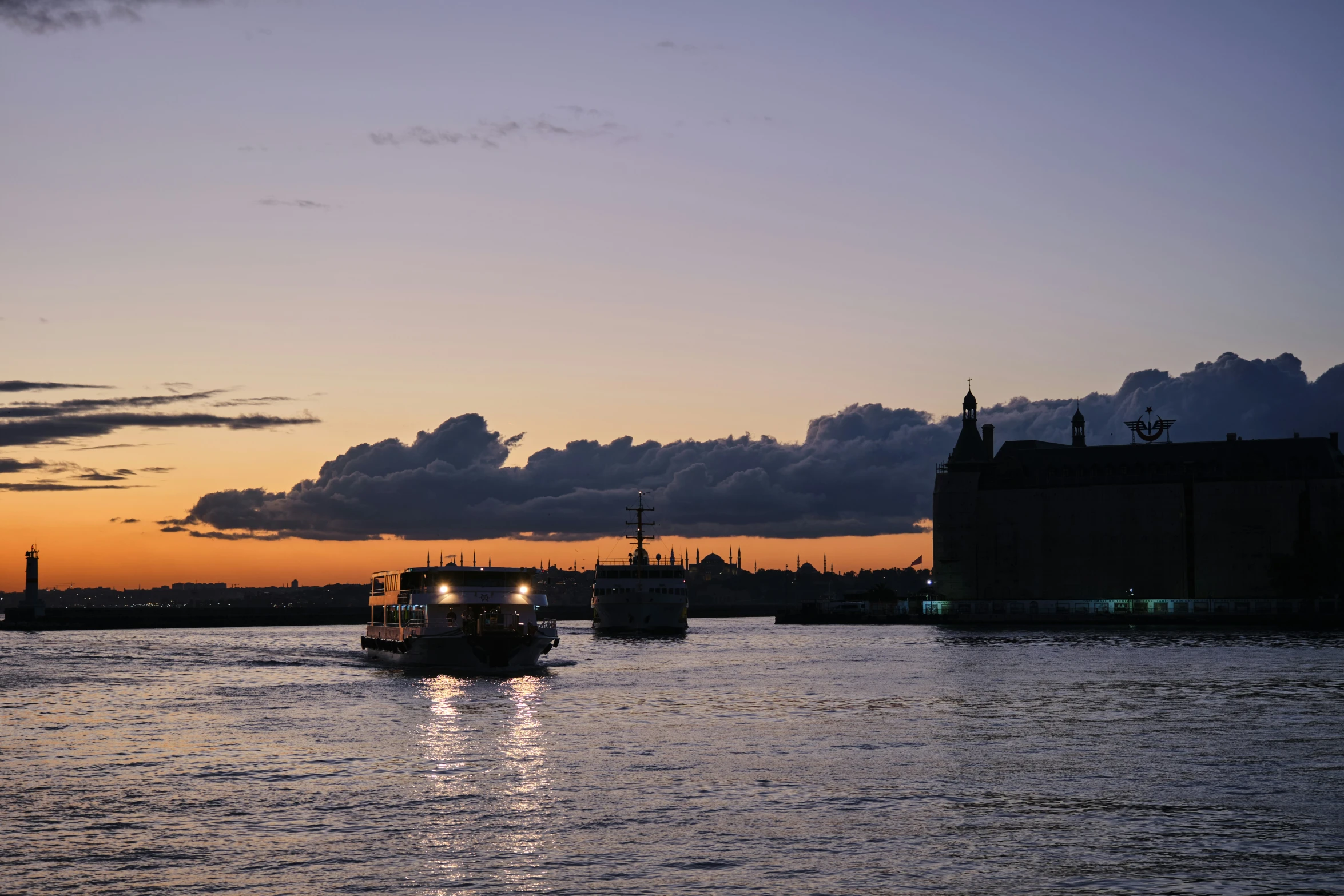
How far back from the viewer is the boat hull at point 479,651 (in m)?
83.1

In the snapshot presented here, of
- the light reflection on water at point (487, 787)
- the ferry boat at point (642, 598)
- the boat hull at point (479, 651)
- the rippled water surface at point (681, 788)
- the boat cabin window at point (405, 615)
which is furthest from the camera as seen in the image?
the ferry boat at point (642, 598)

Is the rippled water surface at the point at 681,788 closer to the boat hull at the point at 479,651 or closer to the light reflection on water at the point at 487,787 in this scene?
the light reflection on water at the point at 487,787

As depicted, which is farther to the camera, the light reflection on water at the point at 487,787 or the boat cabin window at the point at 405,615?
the boat cabin window at the point at 405,615

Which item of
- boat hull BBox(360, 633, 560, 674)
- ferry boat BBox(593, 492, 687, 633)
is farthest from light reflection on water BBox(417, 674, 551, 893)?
ferry boat BBox(593, 492, 687, 633)

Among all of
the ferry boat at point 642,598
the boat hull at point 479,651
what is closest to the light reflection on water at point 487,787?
the boat hull at point 479,651

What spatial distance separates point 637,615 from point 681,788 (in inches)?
5148

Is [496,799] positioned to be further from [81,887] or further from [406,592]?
[406,592]

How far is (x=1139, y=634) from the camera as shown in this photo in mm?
160375

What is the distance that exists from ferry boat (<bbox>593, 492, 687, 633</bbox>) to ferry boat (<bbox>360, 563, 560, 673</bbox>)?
73.8 m

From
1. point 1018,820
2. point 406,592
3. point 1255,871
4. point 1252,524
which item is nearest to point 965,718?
point 1018,820

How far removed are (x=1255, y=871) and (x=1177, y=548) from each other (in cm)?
18509

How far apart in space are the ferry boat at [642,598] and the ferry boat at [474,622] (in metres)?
73.8

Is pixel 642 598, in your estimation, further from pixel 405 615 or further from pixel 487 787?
pixel 487 787

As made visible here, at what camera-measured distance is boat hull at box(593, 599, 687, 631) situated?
16300cm
